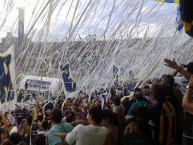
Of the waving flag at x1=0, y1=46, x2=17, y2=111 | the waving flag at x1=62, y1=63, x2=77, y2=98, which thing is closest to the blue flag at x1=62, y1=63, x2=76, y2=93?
the waving flag at x1=62, y1=63, x2=77, y2=98

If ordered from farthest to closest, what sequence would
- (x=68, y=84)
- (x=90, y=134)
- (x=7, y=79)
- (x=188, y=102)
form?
(x=68, y=84) → (x=7, y=79) → (x=90, y=134) → (x=188, y=102)

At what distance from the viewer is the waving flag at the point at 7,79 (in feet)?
19.7

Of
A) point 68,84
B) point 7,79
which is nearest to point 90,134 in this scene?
point 7,79

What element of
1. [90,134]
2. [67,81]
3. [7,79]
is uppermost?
[7,79]

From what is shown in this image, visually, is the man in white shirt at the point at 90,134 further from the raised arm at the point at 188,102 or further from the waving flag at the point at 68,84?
the waving flag at the point at 68,84

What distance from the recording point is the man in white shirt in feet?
11.0

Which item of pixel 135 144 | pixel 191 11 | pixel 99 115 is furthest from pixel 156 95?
pixel 135 144

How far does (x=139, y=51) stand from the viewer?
1106 cm

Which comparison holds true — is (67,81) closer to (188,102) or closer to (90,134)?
(90,134)

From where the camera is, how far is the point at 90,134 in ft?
11.1

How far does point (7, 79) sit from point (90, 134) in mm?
3298

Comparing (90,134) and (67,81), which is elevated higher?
(67,81)

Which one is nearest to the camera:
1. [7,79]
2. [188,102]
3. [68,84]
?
[188,102]

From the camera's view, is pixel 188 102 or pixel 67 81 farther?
pixel 67 81
